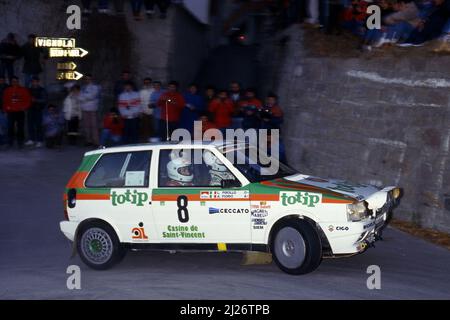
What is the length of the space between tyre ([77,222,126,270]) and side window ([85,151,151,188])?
556mm

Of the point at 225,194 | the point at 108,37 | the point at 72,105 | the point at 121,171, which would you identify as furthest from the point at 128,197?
the point at 108,37

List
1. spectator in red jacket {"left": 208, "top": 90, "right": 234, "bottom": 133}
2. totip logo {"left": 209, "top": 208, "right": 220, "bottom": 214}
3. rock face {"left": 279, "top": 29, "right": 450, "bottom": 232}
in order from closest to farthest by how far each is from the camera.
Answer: totip logo {"left": 209, "top": 208, "right": 220, "bottom": 214}
rock face {"left": 279, "top": 29, "right": 450, "bottom": 232}
spectator in red jacket {"left": 208, "top": 90, "right": 234, "bottom": 133}

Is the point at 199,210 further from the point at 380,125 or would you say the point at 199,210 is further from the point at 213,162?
the point at 380,125

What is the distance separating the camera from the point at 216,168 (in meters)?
9.70

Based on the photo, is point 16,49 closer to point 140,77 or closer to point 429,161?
point 140,77

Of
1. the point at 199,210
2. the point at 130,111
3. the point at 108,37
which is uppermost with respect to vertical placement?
the point at 108,37

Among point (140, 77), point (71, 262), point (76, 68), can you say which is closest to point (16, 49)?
point (76, 68)

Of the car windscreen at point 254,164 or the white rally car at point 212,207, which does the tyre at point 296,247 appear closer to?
the white rally car at point 212,207

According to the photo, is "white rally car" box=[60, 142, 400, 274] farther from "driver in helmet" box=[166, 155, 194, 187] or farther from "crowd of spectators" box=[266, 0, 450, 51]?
"crowd of spectators" box=[266, 0, 450, 51]

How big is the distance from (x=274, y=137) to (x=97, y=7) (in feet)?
29.1

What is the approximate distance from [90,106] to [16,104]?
5.82ft

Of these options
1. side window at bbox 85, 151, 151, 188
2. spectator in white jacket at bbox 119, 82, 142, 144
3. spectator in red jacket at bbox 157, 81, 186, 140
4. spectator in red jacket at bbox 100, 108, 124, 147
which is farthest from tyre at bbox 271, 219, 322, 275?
spectator in red jacket at bbox 100, 108, 124, 147

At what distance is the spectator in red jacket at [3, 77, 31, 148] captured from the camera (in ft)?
62.1

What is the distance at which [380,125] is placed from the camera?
1383cm
